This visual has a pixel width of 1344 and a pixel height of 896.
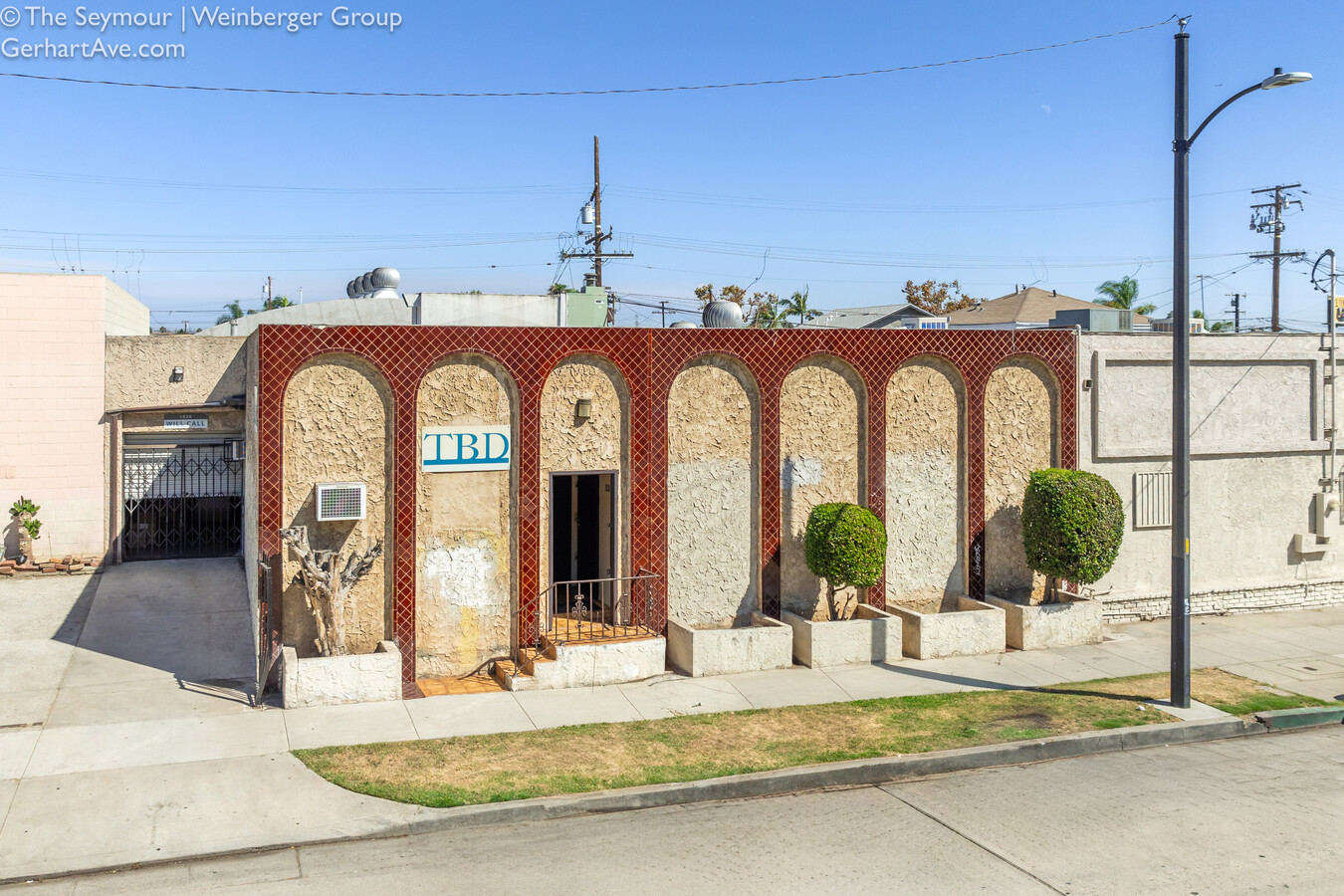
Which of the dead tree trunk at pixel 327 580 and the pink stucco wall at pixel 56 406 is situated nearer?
the dead tree trunk at pixel 327 580

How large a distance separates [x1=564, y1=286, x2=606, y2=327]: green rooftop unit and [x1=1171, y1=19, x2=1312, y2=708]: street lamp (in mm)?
12776

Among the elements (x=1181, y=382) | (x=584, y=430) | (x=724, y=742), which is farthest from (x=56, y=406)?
(x=1181, y=382)

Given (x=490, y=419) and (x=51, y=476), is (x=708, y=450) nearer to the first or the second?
(x=490, y=419)

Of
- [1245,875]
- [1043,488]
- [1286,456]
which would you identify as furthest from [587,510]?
[1286,456]

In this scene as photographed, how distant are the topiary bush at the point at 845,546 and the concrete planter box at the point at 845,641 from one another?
1.79 ft

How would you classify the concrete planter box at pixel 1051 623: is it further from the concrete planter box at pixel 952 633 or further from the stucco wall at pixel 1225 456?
the stucco wall at pixel 1225 456

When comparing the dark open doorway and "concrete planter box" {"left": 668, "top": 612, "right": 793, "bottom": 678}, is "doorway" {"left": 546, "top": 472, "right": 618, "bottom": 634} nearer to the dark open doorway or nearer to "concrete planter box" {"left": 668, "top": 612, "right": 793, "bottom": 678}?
the dark open doorway

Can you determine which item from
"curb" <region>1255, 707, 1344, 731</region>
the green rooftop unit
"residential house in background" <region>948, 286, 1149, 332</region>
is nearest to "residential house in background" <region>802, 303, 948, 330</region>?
"residential house in background" <region>948, 286, 1149, 332</region>

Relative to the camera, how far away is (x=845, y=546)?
13.2 meters

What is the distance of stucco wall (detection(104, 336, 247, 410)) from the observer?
714 inches

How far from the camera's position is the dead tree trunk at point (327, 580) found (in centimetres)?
1144

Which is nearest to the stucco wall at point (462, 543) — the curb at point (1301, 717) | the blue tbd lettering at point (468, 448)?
the blue tbd lettering at point (468, 448)

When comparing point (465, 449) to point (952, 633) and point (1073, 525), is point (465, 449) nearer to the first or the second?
point (952, 633)

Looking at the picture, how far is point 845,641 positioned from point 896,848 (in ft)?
17.1
